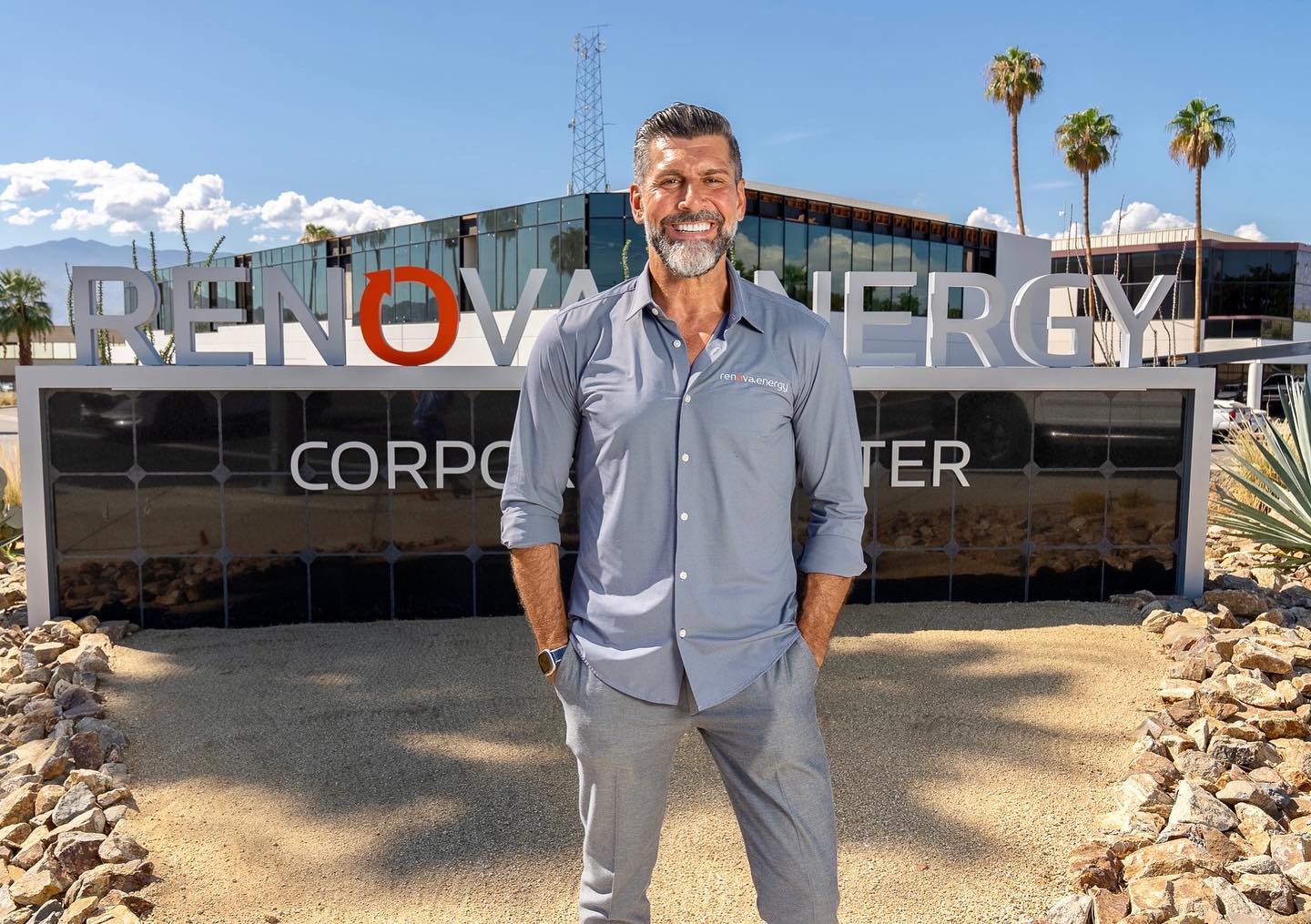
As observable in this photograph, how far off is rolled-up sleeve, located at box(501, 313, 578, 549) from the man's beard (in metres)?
0.31

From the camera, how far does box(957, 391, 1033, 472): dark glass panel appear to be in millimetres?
6375

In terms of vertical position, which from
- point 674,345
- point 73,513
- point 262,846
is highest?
point 674,345

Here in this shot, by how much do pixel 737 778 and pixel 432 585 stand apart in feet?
14.0

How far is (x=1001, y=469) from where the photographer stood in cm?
643

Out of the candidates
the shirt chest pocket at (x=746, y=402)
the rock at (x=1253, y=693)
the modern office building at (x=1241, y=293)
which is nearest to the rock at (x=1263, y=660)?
the rock at (x=1253, y=693)

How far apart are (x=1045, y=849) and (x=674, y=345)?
2405mm

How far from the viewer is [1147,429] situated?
6.54 metres

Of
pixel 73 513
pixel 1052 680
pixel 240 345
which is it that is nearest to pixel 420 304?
pixel 240 345

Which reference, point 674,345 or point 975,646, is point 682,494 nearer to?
point 674,345

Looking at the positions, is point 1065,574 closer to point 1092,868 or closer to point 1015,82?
point 1092,868

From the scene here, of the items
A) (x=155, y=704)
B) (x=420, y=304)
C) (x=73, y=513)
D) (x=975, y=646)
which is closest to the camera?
(x=155, y=704)

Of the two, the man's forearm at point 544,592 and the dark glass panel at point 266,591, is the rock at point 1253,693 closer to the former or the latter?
the man's forearm at point 544,592

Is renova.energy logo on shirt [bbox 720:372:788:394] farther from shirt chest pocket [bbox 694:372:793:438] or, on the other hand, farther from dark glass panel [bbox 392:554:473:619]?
dark glass panel [bbox 392:554:473:619]

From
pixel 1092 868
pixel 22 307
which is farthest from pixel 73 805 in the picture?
pixel 22 307
